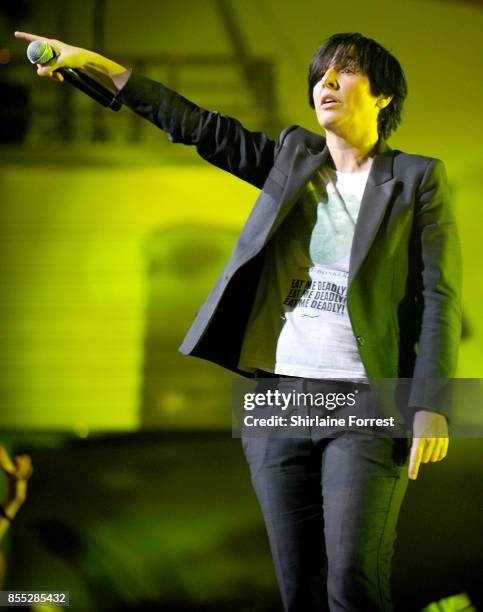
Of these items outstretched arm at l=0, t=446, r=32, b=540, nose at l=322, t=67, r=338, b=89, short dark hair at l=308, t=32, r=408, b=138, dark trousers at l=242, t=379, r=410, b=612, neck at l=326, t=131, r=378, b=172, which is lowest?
outstretched arm at l=0, t=446, r=32, b=540

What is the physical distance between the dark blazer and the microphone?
3 centimetres

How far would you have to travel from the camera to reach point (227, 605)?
7.07 ft

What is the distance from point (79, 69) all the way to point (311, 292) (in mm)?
635

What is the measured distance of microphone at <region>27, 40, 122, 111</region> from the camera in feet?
4.81

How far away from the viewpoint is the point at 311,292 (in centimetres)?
146

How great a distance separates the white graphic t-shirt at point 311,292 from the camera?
142cm

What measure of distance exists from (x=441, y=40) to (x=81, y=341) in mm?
1347

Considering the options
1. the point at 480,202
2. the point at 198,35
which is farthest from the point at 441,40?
the point at 198,35

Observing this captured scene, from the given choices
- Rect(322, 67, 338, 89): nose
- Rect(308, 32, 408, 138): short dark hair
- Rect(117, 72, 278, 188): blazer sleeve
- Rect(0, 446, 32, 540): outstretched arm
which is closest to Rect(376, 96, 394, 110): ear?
Rect(308, 32, 408, 138): short dark hair

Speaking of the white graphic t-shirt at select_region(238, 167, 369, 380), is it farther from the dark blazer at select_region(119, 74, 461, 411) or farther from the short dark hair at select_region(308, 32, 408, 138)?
the short dark hair at select_region(308, 32, 408, 138)

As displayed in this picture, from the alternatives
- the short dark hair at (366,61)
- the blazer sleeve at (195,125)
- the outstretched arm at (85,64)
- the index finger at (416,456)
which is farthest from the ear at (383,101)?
the index finger at (416,456)

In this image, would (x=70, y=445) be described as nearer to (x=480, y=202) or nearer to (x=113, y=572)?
(x=113, y=572)

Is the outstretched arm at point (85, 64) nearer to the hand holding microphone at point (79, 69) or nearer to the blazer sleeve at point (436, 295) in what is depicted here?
the hand holding microphone at point (79, 69)

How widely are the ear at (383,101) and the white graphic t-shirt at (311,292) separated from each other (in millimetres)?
175
